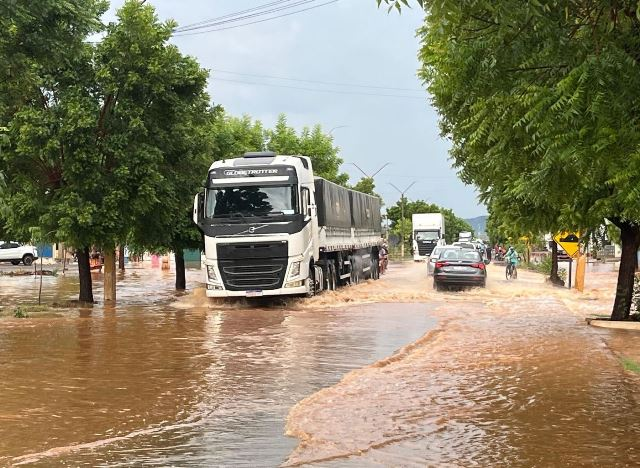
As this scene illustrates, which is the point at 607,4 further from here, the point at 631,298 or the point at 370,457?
the point at 631,298

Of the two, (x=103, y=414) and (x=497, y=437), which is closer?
(x=497, y=437)

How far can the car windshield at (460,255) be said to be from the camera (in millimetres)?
28172

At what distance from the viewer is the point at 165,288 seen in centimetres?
3250

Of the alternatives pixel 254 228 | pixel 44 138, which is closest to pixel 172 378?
pixel 254 228

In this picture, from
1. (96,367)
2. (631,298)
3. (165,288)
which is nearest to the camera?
(96,367)

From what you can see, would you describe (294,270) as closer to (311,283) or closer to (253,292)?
(253,292)

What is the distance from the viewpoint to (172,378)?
10664 millimetres

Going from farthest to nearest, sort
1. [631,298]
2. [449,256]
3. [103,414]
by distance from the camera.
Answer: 1. [449,256]
2. [631,298]
3. [103,414]

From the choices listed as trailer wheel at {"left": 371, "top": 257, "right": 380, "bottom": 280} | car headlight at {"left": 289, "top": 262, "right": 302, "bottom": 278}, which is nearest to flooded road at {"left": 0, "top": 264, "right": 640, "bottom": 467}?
car headlight at {"left": 289, "top": 262, "right": 302, "bottom": 278}

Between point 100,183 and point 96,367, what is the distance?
957 cm

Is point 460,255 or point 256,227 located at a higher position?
point 256,227

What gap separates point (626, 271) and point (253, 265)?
9033mm

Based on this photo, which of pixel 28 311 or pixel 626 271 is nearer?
pixel 626 271

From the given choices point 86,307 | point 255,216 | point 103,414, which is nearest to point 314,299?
point 255,216
